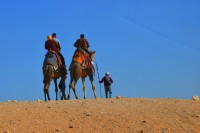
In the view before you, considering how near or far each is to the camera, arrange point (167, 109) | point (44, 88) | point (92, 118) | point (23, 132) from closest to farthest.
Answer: point (23, 132) → point (92, 118) → point (167, 109) → point (44, 88)

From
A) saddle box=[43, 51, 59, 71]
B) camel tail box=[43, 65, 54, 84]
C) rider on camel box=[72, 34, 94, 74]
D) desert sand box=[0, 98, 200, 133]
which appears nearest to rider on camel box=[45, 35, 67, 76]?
saddle box=[43, 51, 59, 71]

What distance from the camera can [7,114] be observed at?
12477mm

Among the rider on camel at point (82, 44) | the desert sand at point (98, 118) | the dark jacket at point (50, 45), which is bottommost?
the desert sand at point (98, 118)

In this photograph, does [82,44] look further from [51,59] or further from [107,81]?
[107,81]

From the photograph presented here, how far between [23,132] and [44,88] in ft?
23.5

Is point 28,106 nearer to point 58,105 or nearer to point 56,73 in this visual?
point 58,105

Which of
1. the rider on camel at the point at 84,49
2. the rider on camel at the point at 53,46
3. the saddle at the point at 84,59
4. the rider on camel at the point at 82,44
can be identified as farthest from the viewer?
the rider on camel at the point at 82,44

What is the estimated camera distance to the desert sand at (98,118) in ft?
36.5

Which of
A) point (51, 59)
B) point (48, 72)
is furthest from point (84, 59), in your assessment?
point (48, 72)

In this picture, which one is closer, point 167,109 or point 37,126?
point 37,126

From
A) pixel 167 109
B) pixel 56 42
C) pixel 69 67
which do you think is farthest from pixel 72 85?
pixel 167 109

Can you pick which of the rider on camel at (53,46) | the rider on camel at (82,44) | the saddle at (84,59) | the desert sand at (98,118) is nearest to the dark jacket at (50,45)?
the rider on camel at (53,46)

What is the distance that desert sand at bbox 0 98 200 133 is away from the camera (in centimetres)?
1112

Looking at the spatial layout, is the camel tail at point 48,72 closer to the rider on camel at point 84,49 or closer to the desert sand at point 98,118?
the rider on camel at point 84,49
